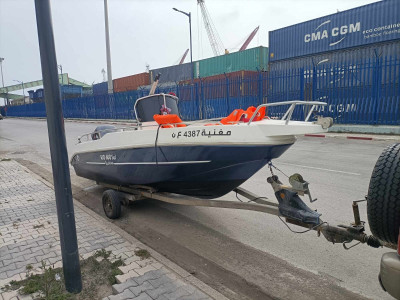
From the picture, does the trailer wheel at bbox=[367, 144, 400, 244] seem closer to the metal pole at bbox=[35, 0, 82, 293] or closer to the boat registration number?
the boat registration number

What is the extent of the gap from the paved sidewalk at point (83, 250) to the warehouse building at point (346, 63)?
12592mm

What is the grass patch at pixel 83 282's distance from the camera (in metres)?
2.56

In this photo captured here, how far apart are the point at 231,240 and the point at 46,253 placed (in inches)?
81.4

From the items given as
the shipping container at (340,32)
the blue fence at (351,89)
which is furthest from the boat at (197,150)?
the shipping container at (340,32)

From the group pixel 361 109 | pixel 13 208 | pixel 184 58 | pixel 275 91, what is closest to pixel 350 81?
pixel 361 109

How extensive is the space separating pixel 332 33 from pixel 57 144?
18.5 meters

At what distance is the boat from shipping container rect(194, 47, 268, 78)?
2111cm

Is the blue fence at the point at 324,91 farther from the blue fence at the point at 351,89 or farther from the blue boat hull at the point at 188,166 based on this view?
the blue boat hull at the point at 188,166

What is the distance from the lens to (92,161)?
4949mm

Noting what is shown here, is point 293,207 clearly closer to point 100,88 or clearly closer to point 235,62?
point 235,62

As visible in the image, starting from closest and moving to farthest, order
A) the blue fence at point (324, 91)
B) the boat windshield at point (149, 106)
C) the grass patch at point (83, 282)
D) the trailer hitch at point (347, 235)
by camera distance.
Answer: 1. the trailer hitch at point (347, 235)
2. the grass patch at point (83, 282)
3. the boat windshield at point (149, 106)
4. the blue fence at point (324, 91)

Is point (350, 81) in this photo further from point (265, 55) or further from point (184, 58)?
point (184, 58)

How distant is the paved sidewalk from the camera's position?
2.57 meters

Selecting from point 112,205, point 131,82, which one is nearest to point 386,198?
point 112,205
